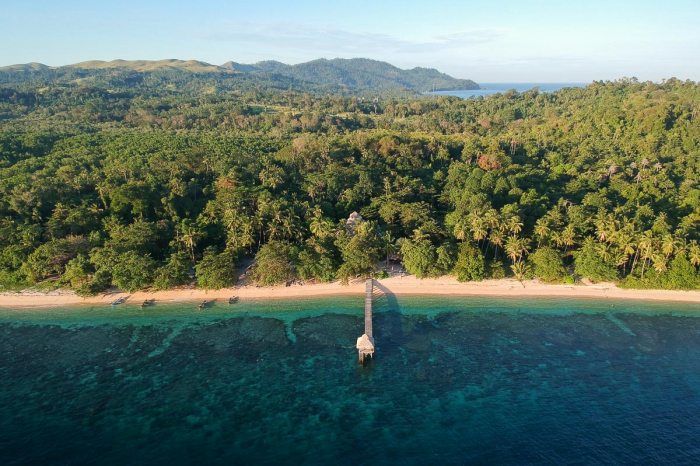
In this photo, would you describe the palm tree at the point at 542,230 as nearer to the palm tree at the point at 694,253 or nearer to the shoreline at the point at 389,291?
the shoreline at the point at 389,291

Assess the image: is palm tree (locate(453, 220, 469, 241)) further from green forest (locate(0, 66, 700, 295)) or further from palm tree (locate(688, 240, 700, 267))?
palm tree (locate(688, 240, 700, 267))

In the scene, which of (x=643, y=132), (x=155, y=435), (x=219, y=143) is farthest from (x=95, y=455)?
(x=643, y=132)

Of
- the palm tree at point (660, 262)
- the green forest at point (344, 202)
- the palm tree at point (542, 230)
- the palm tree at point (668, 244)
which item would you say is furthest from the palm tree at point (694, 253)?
the palm tree at point (542, 230)

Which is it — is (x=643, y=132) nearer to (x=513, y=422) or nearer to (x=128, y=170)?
(x=513, y=422)

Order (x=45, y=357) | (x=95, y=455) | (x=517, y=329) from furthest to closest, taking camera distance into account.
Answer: (x=517, y=329) → (x=45, y=357) → (x=95, y=455)

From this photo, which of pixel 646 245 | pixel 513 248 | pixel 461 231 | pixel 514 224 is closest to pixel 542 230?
pixel 514 224

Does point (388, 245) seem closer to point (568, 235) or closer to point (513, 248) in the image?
point (513, 248)

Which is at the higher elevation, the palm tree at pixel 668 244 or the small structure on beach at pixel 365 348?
the palm tree at pixel 668 244
